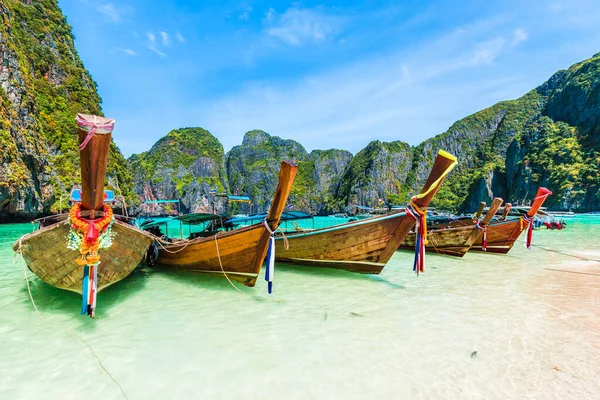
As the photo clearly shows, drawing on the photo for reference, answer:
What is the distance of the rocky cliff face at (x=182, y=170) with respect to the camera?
114438 mm

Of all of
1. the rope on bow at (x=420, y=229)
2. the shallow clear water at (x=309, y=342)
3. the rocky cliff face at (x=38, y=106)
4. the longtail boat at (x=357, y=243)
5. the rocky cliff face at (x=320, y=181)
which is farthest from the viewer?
the rocky cliff face at (x=320, y=181)

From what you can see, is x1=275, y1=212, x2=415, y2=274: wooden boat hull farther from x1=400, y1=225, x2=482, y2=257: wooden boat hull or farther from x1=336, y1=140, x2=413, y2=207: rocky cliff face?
x1=336, y1=140, x2=413, y2=207: rocky cliff face

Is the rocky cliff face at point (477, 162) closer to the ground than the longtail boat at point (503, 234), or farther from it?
farther from it

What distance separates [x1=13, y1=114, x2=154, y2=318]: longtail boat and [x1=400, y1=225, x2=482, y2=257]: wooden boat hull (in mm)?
10476

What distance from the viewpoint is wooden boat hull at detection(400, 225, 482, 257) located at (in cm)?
1131

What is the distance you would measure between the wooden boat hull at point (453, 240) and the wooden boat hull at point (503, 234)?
181cm

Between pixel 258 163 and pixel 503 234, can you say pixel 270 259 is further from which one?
pixel 258 163

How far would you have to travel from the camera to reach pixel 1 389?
3.16 metres

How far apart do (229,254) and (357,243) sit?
3.18 metres

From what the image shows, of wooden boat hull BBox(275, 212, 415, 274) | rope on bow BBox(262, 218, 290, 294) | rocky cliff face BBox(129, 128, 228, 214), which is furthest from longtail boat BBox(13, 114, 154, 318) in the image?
rocky cliff face BBox(129, 128, 228, 214)

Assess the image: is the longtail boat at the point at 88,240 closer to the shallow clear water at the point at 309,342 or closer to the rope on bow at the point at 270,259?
the shallow clear water at the point at 309,342

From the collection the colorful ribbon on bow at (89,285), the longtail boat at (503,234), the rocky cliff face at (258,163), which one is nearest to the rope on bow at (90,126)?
the colorful ribbon on bow at (89,285)

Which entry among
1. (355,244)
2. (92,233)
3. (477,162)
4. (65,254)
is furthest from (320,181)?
(92,233)

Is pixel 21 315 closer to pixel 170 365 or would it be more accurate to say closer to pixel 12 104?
pixel 170 365
